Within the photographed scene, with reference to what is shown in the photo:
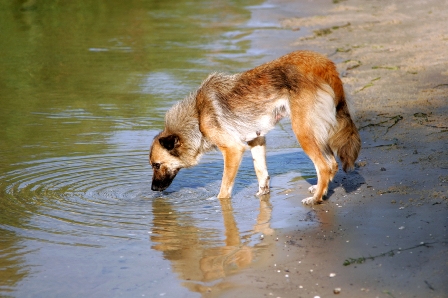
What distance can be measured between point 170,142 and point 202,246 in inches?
85.1

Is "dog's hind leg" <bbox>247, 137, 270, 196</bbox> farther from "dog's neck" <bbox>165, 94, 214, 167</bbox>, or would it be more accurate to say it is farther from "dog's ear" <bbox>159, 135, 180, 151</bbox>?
"dog's ear" <bbox>159, 135, 180, 151</bbox>

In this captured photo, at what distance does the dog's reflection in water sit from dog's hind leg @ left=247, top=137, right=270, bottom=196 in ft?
1.17

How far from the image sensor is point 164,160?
8.34 m

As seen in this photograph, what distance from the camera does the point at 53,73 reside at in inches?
579

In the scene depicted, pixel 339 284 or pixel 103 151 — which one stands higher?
pixel 339 284

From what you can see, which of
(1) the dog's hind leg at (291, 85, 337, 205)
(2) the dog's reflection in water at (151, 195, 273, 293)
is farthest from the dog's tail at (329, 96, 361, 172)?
(2) the dog's reflection in water at (151, 195, 273, 293)

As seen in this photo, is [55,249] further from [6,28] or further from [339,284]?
[6,28]

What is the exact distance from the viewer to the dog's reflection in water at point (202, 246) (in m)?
5.57

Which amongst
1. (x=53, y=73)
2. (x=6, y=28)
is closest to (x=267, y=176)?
(x=53, y=73)

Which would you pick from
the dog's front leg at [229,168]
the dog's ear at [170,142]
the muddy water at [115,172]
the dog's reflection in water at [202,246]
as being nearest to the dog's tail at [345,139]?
the muddy water at [115,172]

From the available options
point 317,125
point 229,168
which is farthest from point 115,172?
point 317,125

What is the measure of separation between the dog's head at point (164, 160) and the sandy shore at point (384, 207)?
1.52 metres

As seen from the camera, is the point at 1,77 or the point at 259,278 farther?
the point at 1,77

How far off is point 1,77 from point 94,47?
3.36m
